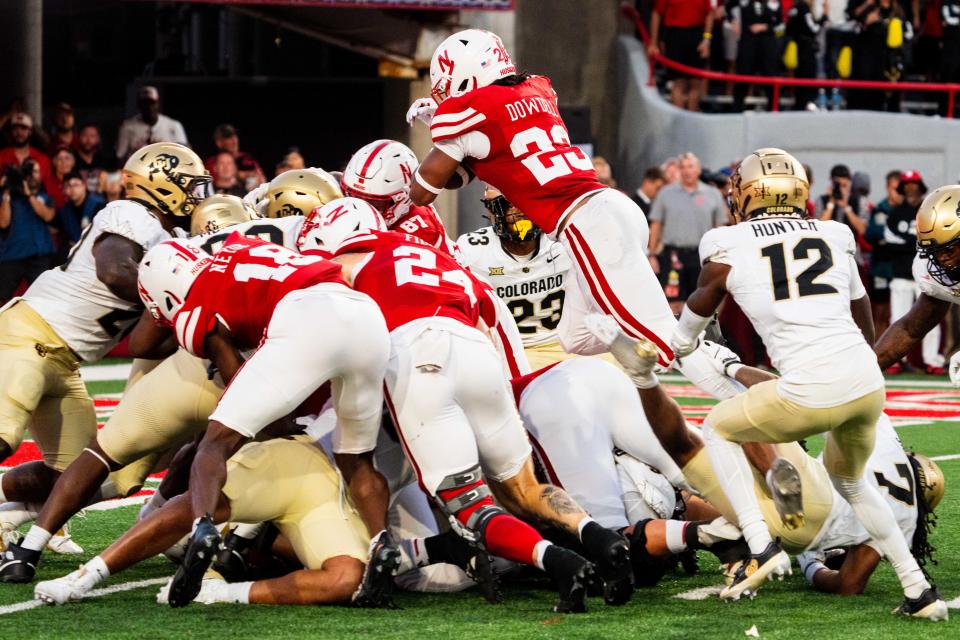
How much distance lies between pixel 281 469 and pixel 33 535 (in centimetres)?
109

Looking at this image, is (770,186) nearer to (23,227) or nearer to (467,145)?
(467,145)

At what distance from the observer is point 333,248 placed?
241 inches

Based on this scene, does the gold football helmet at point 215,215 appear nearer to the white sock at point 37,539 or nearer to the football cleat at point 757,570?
the white sock at point 37,539

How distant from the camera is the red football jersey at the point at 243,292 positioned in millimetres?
5480

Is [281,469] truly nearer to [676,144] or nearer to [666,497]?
[666,497]

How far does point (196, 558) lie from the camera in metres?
4.83

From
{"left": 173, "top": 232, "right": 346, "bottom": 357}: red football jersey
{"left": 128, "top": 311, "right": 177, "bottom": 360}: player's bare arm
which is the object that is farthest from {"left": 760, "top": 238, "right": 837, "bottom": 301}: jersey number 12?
{"left": 128, "top": 311, "right": 177, "bottom": 360}: player's bare arm

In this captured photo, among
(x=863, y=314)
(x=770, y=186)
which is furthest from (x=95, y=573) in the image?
(x=863, y=314)

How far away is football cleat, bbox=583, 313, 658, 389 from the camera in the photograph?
5.75m

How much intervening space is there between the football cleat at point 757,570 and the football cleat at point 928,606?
41 centimetres

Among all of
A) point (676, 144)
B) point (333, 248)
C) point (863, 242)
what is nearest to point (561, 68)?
point (676, 144)

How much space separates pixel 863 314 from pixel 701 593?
1.22 metres


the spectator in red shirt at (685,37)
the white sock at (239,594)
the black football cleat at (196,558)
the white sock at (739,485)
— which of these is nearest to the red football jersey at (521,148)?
the white sock at (739,485)

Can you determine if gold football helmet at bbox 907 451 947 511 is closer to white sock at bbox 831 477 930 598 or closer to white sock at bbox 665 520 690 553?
white sock at bbox 831 477 930 598
